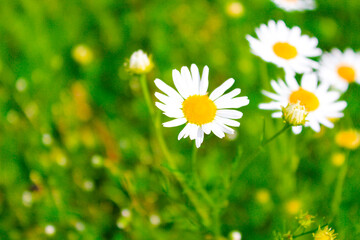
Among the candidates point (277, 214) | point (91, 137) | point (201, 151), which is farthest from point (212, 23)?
point (277, 214)

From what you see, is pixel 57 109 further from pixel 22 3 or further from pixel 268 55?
pixel 268 55

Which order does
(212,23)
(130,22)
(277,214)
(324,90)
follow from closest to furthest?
1. (324,90)
2. (277,214)
3. (130,22)
4. (212,23)

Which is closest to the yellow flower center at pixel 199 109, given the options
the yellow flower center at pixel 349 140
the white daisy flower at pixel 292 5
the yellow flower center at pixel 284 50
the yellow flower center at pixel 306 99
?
the yellow flower center at pixel 306 99

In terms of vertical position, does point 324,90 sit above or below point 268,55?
below

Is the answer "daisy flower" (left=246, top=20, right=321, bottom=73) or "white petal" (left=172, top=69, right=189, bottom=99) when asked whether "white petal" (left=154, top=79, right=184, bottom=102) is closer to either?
"white petal" (left=172, top=69, right=189, bottom=99)

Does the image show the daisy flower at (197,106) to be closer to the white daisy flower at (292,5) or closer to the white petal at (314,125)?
the white petal at (314,125)

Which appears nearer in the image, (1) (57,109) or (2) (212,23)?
(1) (57,109)

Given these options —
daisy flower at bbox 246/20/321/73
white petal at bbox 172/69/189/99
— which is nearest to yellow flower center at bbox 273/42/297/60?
daisy flower at bbox 246/20/321/73

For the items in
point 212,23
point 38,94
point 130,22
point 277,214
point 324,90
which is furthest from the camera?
point 212,23
